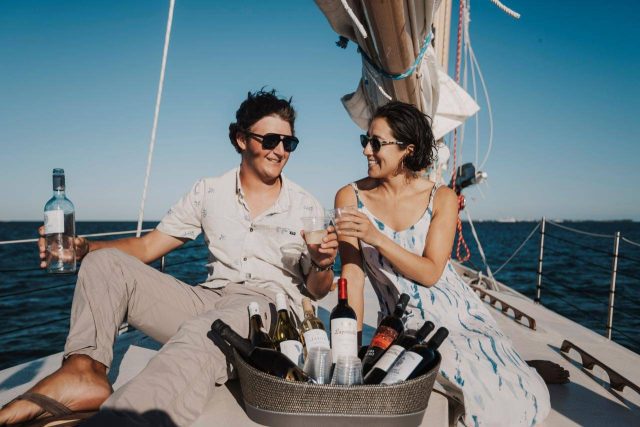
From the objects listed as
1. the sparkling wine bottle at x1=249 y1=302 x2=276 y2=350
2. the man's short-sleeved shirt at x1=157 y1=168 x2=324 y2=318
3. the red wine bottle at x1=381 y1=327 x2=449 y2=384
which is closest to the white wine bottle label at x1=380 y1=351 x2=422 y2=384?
the red wine bottle at x1=381 y1=327 x2=449 y2=384

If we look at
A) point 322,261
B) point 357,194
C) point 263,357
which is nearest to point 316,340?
point 263,357

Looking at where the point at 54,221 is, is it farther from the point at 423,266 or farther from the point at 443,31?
the point at 443,31

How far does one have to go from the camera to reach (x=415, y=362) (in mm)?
1509

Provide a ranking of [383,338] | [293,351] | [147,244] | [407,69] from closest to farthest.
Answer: [293,351]
[383,338]
[147,244]
[407,69]

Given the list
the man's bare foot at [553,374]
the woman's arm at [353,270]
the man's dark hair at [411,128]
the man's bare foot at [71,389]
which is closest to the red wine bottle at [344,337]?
the woman's arm at [353,270]

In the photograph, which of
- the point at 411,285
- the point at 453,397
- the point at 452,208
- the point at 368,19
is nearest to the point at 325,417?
the point at 453,397

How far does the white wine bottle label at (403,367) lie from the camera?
1.47 m

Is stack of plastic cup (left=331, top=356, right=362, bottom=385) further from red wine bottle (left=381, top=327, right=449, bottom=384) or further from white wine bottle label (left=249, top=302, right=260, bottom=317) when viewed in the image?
white wine bottle label (left=249, top=302, right=260, bottom=317)

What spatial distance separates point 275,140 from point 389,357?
1.31 metres

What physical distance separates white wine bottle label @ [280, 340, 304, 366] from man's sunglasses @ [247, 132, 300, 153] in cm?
115

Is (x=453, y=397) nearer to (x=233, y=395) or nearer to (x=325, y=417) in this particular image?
(x=325, y=417)

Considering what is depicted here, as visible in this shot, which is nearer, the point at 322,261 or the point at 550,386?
the point at 322,261

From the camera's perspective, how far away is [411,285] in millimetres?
2174

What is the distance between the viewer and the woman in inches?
71.1
